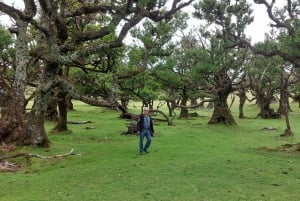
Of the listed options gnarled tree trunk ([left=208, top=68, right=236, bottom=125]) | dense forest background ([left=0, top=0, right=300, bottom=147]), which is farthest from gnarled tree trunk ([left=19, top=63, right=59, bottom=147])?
gnarled tree trunk ([left=208, top=68, right=236, bottom=125])

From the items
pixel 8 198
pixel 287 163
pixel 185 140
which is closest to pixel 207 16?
pixel 185 140

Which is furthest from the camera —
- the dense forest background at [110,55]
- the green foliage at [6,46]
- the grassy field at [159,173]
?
the green foliage at [6,46]

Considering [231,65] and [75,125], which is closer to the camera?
[75,125]

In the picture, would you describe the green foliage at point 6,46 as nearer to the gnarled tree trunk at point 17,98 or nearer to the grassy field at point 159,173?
the gnarled tree trunk at point 17,98

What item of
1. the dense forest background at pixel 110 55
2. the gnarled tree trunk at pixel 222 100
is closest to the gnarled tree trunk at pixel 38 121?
the dense forest background at pixel 110 55

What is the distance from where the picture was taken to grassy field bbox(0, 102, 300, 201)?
11.8m

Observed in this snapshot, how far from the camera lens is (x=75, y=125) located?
32625 millimetres

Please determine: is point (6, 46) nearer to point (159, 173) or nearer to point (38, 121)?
point (38, 121)

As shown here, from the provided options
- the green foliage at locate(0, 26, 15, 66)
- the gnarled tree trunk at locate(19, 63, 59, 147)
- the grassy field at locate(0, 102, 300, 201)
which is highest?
the green foliage at locate(0, 26, 15, 66)

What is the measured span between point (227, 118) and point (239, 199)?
23.5 metres

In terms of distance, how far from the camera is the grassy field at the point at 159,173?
1175 centimetres

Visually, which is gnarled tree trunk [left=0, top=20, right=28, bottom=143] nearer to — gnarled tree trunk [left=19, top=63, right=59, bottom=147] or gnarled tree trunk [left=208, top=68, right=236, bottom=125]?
gnarled tree trunk [left=19, top=63, right=59, bottom=147]

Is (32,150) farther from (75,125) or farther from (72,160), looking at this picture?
(75,125)

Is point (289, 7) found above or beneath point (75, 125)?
above
